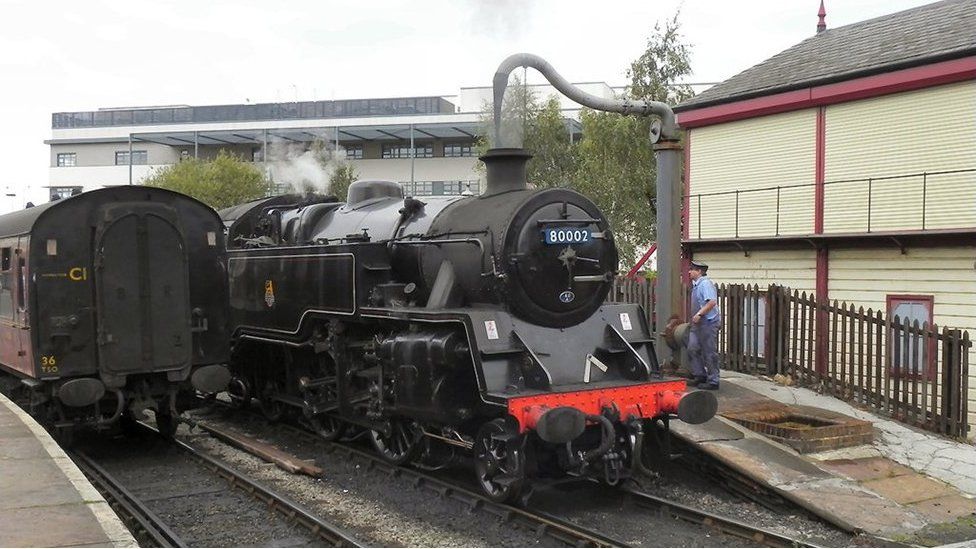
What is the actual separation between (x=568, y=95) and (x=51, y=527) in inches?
262

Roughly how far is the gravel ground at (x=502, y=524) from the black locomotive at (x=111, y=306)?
1551mm

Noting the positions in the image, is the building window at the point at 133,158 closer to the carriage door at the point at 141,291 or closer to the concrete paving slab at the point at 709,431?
the carriage door at the point at 141,291

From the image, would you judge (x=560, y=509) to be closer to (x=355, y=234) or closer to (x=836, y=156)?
(x=355, y=234)

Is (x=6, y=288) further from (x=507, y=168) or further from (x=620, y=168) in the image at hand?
(x=620, y=168)

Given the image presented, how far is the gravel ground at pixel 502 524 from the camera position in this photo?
630 cm

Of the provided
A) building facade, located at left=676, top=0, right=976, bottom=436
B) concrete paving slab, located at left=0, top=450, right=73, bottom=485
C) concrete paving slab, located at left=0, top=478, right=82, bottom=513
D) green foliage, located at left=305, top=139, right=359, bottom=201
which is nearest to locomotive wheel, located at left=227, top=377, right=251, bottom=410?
concrete paving slab, located at left=0, top=450, right=73, bottom=485

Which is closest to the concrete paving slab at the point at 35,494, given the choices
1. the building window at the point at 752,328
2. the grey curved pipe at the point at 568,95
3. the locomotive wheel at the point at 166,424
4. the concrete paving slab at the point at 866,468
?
the locomotive wheel at the point at 166,424

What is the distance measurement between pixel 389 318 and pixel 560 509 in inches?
89.5

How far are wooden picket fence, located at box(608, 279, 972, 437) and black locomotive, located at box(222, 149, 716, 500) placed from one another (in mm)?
3879

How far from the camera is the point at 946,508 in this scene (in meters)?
7.10

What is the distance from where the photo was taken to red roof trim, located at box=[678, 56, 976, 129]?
448 inches

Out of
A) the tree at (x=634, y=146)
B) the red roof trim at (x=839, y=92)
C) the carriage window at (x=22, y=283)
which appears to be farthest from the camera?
the tree at (x=634, y=146)

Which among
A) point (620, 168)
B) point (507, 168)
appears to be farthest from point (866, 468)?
point (620, 168)

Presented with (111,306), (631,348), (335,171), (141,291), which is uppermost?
(335,171)
